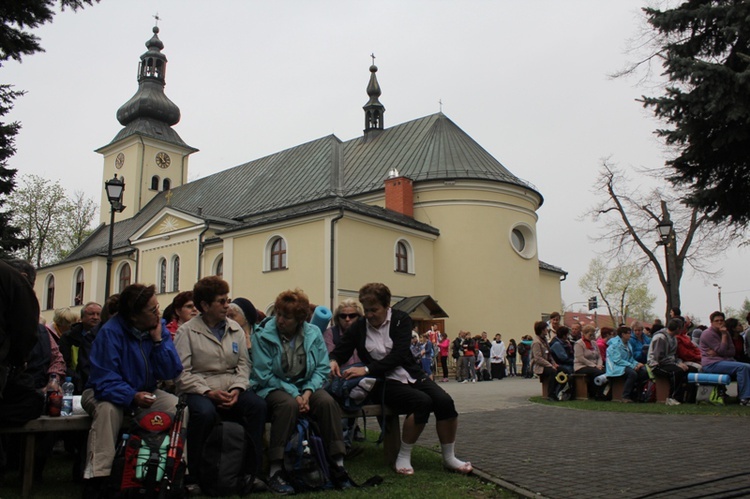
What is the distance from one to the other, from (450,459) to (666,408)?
21.4 feet

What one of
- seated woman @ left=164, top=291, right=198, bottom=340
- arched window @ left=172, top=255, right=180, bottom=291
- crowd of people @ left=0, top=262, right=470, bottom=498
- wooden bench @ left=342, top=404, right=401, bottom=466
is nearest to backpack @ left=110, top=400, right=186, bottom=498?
crowd of people @ left=0, top=262, right=470, bottom=498

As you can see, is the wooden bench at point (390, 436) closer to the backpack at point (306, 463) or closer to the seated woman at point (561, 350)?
the backpack at point (306, 463)

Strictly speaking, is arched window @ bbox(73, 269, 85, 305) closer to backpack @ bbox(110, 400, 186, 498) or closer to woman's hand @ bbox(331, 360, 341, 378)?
woman's hand @ bbox(331, 360, 341, 378)

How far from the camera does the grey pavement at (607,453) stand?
509 cm

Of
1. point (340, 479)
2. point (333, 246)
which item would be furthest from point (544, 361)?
point (333, 246)

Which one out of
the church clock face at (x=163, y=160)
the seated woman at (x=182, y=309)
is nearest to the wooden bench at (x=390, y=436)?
the seated woman at (x=182, y=309)

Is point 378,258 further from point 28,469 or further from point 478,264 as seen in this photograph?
point 28,469

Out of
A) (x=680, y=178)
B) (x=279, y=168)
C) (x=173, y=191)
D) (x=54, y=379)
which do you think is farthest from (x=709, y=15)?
(x=173, y=191)

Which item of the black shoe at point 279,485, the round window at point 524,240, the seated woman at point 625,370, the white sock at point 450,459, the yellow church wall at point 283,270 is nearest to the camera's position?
the black shoe at point 279,485

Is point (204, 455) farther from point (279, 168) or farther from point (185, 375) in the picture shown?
point (279, 168)

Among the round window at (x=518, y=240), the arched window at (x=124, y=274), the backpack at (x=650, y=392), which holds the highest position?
the round window at (x=518, y=240)

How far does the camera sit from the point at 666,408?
10766mm

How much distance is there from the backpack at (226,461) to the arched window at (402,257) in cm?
2416

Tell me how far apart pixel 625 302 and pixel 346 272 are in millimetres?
44267
